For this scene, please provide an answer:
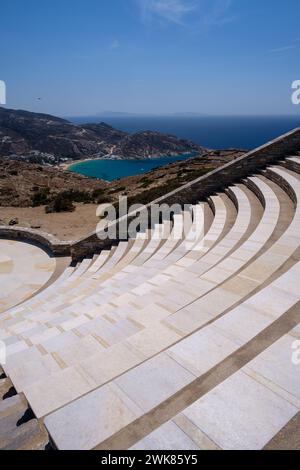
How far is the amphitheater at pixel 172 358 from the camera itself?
2967 millimetres

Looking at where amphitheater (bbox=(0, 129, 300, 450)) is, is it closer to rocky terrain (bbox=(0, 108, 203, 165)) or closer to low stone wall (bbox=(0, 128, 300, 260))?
low stone wall (bbox=(0, 128, 300, 260))

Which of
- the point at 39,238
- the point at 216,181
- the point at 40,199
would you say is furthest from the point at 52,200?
the point at 216,181

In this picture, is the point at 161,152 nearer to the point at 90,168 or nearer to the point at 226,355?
the point at 90,168

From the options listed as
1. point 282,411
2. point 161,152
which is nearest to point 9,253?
point 282,411

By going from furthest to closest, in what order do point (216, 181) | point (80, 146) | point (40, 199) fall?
point (80, 146) < point (40, 199) < point (216, 181)

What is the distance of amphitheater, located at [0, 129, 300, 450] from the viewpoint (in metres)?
2.97

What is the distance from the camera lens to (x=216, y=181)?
50.9 ft

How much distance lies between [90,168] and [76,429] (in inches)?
4137

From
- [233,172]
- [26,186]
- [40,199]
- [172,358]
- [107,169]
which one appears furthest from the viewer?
[107,169]

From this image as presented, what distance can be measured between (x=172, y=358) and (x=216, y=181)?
41.9 ft

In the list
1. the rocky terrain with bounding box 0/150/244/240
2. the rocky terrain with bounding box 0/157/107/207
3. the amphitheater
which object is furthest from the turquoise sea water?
the amphitheater

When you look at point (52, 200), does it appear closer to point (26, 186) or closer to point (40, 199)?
point (40, 199)

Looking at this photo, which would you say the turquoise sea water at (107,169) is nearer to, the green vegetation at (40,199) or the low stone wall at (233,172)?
the green vegetation at (40,199)

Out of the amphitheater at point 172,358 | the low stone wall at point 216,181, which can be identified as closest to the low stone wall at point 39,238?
the low stone wall at point 216,181
